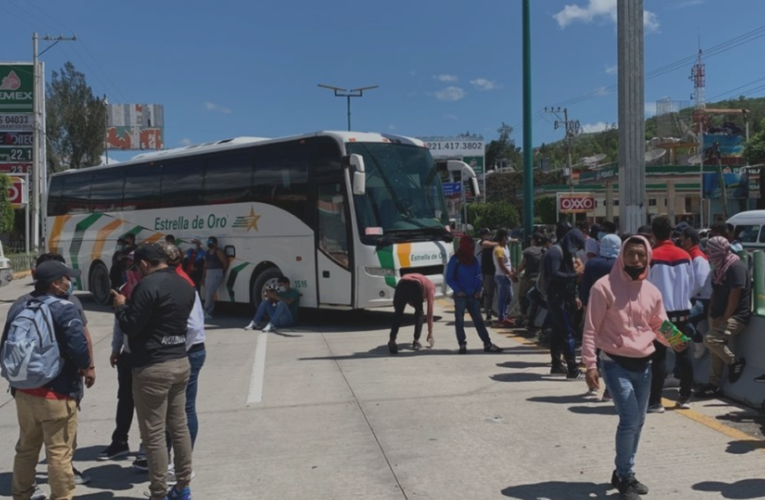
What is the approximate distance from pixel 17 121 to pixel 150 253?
3818 cm

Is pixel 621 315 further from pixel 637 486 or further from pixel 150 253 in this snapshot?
pixel 150 253

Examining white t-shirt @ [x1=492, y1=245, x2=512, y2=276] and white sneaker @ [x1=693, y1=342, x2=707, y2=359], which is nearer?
white sneaker @ [x1=693, y1=342, x2=707, y2=359]

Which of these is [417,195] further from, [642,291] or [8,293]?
[8,293]

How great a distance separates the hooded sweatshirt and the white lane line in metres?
4.10

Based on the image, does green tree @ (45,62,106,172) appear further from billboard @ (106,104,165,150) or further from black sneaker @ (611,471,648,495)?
black sneaker @ (611,471,648,495)

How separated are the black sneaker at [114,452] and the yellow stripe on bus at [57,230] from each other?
14.8 m

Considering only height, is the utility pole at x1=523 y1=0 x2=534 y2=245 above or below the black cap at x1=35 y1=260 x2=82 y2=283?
above

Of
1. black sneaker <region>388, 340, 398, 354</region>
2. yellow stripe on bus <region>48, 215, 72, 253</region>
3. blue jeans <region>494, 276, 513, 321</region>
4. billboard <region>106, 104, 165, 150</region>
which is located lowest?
black sneaker <region>388, 340, 398, 354</region>

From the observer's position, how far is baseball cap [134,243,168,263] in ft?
14.8

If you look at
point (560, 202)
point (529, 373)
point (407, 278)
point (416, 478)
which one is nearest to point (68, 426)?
point (416, 478)

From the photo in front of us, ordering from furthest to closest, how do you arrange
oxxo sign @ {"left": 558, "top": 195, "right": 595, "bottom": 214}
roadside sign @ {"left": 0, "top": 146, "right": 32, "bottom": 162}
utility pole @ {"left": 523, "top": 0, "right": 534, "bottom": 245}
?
roadside sign @ {"left": 0, "top": 146, "right": 32, "bottom": 162} → oxxo sign @ {"left": 558, "top": 195, "right": 595, "bottom": 214} → utility pole @ {"left": 523, "top": 0, "right": 534, "bottom": 245}

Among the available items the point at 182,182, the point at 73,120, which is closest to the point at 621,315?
the point at 182,182

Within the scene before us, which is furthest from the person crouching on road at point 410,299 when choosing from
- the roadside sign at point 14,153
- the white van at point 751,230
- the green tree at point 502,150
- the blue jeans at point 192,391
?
the green tree at point 502,150

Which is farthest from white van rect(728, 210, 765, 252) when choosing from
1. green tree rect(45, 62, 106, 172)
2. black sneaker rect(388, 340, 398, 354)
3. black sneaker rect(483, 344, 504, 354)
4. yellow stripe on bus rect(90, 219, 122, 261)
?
green tree rect(45, 62, 106, 172)
